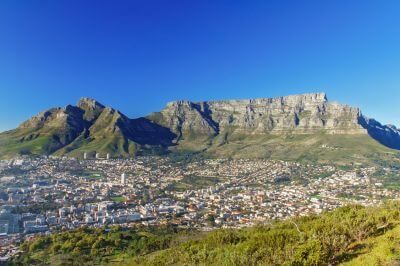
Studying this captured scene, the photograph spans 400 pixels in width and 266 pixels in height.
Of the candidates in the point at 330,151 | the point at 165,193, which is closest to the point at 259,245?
the point at 165,193

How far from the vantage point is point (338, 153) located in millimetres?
166250

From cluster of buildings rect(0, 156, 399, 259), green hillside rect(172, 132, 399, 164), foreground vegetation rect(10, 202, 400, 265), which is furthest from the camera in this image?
green hillside rect(172, 132, 399, 164)

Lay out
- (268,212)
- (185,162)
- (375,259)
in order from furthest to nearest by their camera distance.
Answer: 1. (185,162)
2. (268,212)
3. (375,259)

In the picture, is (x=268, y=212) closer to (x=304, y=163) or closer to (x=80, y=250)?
(x=80, y=250)

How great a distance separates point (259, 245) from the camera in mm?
29938

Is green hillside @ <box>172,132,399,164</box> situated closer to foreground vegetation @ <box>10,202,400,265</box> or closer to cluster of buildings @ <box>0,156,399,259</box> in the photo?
cluster of buildings @ <box>0,156,399,259</box>

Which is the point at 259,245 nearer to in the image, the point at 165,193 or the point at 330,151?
the point at 165,193

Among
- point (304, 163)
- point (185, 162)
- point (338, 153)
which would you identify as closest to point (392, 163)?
point (338, 153)

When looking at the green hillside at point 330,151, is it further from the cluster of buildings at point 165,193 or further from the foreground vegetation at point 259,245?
the foreground vegetation at point 259,245

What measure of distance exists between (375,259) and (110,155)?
172m

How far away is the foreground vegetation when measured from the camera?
2150 cm

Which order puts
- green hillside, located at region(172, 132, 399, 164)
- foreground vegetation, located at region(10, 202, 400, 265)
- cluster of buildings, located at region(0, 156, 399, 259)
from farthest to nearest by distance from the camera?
1. green hillside, located at region(172, 132, 399, 164)
2. cluster of buildings, located at region(0, 156, 399, 259)
3. foreground vegetation, located at region(10, 202, 400, 265)

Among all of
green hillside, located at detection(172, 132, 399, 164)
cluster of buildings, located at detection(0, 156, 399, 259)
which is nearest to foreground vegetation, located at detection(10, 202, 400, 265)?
cluster of buildings, located at detection(0, 156, 399, 259)

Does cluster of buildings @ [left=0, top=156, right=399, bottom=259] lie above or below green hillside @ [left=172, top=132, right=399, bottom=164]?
below
